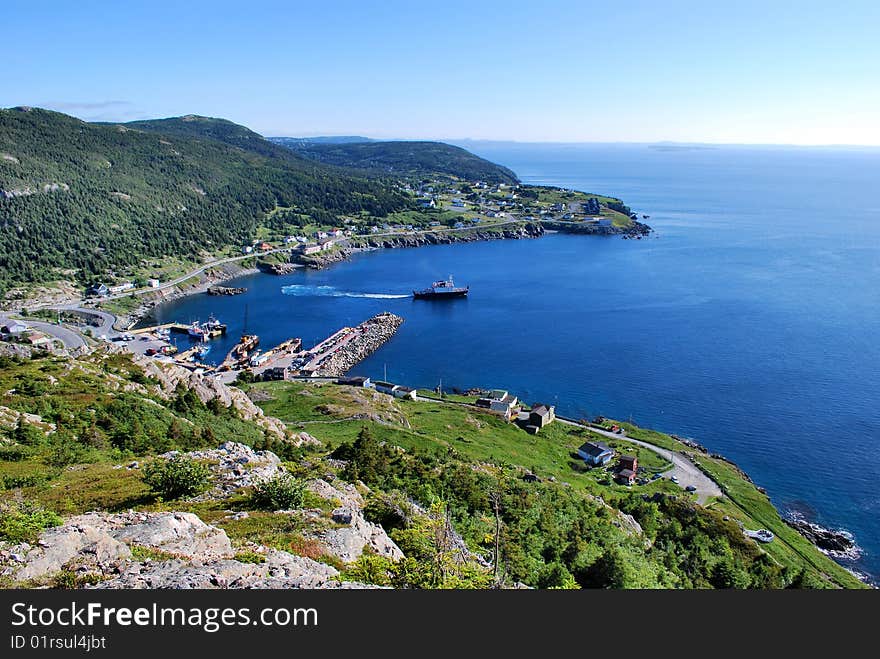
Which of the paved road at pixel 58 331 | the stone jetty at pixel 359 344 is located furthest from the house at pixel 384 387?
the paved road at pixel 58 331

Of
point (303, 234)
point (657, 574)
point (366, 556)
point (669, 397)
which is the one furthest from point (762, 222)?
point (366, 556)

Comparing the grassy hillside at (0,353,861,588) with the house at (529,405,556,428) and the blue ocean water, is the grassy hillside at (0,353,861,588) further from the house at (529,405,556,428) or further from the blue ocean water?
the blue ocean water

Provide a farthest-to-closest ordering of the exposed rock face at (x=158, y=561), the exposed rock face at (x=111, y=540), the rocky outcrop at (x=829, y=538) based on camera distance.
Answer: the rocky outcrop at (x=829, y=538) < the exposed rock face at (x=111, y=540) < the exposed rock face at (x=158, y=561)

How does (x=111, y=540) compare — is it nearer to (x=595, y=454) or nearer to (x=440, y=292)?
(x=595, y=454)

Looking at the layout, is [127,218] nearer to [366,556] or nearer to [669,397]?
[669,397]

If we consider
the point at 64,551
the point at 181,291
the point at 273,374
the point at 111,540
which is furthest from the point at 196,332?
the point at 64,551

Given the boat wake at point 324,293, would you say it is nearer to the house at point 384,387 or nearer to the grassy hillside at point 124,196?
the grassy hillside at point 124,196
